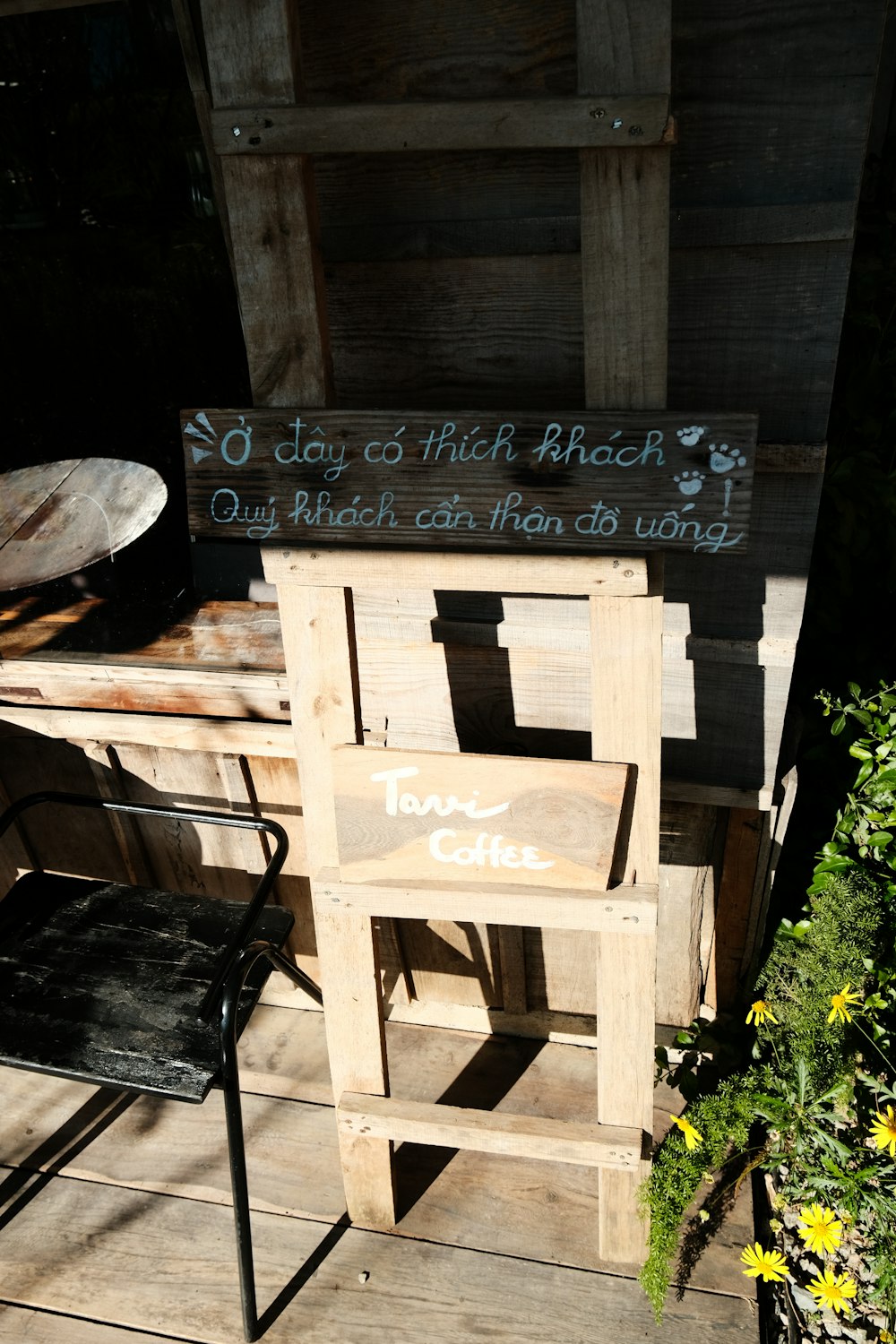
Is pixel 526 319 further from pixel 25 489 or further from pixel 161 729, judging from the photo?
pixel 25 489

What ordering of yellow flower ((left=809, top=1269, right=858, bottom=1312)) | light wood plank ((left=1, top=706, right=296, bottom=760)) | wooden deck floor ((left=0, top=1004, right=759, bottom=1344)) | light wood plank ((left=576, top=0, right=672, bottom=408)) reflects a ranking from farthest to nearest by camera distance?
light wood plank ((left=1, top=706, right=296, bottom=760)) → wooden deck floor ((left=0, top=1004, right=759, bottom=1344)) → yellow flower ((left=809, top=1269, right=858, bottom=1312)) → light wood plank ((left=576, top=0, right=672, bottom=408))

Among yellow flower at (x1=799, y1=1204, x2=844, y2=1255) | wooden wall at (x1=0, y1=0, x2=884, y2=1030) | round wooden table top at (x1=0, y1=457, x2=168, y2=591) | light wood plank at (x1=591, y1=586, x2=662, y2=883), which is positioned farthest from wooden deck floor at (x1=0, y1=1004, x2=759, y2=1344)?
round wooden table top at (x1=0, y1=457, x2=168, y2=591)

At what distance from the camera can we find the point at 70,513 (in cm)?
239

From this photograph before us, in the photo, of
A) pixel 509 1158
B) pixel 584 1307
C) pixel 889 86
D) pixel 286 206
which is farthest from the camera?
pixel 889 86

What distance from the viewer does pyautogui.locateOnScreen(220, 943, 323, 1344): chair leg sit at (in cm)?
176

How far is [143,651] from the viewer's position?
231 cm

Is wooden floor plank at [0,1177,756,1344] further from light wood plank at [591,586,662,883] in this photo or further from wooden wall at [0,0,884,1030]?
light wood plank at [591,586,662,883]

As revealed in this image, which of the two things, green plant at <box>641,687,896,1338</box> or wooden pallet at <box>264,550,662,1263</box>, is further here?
green plant at <box>641,687,896,1338</box>

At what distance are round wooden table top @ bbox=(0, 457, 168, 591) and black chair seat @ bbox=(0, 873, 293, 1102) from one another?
740mm

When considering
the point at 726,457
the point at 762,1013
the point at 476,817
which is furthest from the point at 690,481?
the point at 762,1013

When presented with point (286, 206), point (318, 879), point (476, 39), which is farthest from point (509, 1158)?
point (476, 39)

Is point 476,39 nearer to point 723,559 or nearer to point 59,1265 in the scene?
point 723,559

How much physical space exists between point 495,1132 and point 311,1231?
586mm

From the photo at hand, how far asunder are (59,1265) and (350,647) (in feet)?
5.20
